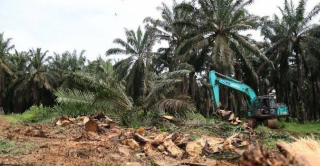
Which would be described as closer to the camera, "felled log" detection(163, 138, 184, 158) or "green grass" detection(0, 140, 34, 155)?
"green grass" detection(0, 140, 34, 155)

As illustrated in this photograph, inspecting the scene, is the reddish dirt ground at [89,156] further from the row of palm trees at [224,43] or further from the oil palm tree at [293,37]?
the oil palm tree at [293,37]

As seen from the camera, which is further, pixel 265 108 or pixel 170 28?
pixel 170 28

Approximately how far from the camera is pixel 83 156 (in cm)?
550

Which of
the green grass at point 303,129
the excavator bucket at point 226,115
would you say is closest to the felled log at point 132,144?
the excavator bucket at point 226,115

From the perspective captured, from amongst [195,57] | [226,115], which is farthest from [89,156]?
[195,57]

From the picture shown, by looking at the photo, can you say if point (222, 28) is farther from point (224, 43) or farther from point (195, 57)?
point (195, 57)

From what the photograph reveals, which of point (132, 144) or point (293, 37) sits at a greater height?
point (293, 37)

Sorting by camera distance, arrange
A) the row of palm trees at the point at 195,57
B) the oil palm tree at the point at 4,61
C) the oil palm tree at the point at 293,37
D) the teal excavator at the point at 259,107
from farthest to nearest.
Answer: the oil palm tree at the point at 4,61 → the oil palm tree at the point at 293,37 → the teal excavator at the point at 259,107 → the row of palm trees at the point at 195,57

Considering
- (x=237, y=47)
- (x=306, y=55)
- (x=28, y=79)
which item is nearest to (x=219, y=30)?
(x=237, y=47)

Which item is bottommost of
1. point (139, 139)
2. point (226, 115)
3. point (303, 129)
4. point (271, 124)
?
point (303, 129)

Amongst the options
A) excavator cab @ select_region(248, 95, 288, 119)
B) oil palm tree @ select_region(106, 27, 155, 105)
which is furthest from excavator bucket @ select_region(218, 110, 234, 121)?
oil palm tree @ select_region(106, 27, 155, 105)

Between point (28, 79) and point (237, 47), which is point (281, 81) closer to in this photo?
point (237, 47)

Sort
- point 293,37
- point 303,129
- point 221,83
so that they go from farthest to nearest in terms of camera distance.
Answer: point 293,37 → point 303,129 → point 221,83

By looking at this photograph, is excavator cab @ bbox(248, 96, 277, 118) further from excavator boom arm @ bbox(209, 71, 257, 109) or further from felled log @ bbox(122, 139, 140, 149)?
felled log @ bbox(122, 139, 140, 149)
